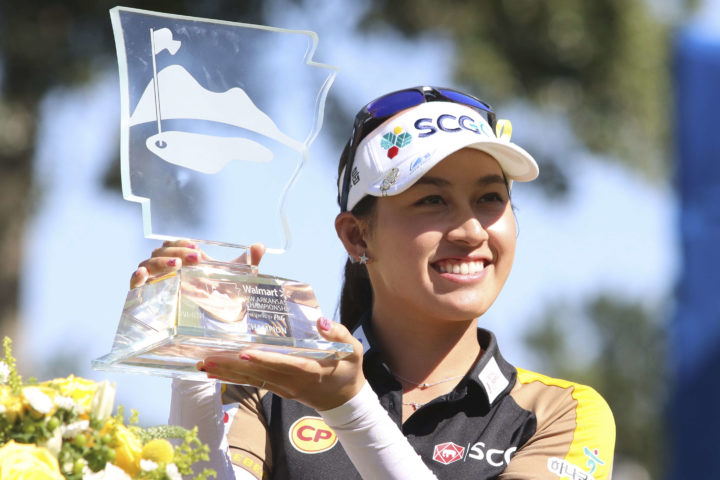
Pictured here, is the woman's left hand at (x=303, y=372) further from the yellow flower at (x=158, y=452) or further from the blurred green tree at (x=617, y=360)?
the blurred green tree at (x=617, y=360)

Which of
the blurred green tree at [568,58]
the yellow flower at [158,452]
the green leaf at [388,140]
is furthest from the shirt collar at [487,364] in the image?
the blurred green tree at [568,58]

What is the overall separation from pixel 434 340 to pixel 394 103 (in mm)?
552

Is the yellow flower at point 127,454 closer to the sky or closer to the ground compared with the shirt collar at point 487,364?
closer to the sky

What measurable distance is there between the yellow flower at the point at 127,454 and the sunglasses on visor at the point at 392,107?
1170 mm

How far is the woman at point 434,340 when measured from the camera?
2.63m

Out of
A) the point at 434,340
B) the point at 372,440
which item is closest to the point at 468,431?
the point at 434,340

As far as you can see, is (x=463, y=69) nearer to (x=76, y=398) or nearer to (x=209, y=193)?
(x=209, y=193)

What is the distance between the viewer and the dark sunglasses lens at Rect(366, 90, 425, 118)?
2.87m

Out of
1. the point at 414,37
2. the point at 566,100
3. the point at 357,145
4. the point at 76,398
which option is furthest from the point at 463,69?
the point at 76,398

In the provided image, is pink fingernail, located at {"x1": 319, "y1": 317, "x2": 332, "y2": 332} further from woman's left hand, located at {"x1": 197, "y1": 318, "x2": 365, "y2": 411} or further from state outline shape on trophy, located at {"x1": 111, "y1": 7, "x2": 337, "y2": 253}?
state outline shape on trophy, located at {"x1": 111, "y1": 7, "x2": 337, "y2": 253}

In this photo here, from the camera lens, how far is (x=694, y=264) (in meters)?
5.96

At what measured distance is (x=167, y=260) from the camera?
7.77ft

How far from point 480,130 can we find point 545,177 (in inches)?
376

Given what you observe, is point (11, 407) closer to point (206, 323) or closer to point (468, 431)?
point (206, 323)
